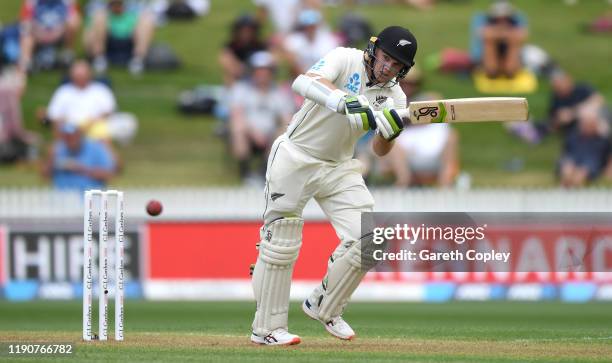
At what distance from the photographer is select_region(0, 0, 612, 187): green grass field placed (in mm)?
14297

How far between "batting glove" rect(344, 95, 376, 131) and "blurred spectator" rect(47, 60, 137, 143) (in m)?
7.68

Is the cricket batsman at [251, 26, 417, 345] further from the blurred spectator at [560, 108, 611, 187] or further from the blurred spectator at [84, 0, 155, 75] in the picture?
the blurred spectator at [84, 0, 155, 75]

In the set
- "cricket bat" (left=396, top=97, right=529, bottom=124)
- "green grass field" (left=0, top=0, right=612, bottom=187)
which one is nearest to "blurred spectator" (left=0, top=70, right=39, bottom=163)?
"green grass field" (left=0, top=0, right=612, bottom=187)

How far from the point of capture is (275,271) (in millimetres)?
6789

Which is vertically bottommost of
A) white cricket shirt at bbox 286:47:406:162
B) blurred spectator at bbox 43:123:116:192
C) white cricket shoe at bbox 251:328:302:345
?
white cricket shoe at bbox 251:328:302:345

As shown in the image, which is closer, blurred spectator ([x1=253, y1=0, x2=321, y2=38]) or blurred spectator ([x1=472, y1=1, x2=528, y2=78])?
blurred spectator ([x1=472, y1=1, x2=528, y2=78])

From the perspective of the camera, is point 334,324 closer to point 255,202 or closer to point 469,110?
point 469,110

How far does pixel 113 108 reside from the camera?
46.6ft

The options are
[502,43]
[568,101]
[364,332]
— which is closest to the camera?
[364,332]

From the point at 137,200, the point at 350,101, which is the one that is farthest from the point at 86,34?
the point at 350,101

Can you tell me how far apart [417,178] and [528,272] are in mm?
2058

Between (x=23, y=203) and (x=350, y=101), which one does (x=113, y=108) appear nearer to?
(x=23, y=203)

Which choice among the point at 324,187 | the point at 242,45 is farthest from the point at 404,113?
the point at 242,45

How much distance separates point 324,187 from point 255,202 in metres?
5.64
